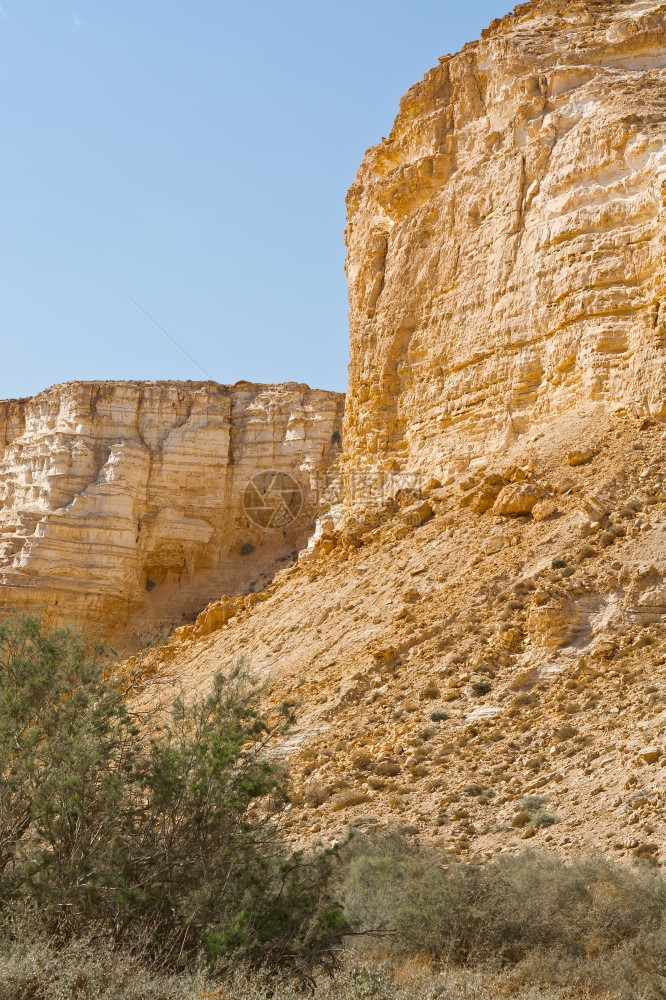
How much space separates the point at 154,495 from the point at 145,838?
27.8 metres

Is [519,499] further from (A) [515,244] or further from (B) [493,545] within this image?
(A) [515,244]

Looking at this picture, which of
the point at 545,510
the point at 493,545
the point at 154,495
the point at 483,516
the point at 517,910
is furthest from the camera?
the point at 154,495

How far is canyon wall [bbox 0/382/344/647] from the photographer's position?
3403cm

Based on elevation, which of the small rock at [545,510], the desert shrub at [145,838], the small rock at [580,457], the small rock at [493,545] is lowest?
the desert shrub at [145,838]

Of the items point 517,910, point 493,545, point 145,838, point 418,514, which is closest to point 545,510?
point 493,545

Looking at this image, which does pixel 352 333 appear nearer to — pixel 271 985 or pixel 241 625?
pixel 241 625

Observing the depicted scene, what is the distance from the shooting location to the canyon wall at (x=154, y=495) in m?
34.0

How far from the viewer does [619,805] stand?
12.4 metres

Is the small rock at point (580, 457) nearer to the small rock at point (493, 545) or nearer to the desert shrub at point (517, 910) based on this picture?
the small rock at point (493, 545)

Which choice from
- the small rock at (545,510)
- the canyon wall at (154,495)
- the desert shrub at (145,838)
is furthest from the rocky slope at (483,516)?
the desert shrub at (145,838)

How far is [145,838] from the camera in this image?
30.0 ft

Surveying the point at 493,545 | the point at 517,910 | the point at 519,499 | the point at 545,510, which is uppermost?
the point at 519,499

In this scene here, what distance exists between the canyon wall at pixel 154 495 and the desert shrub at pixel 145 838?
23.1m

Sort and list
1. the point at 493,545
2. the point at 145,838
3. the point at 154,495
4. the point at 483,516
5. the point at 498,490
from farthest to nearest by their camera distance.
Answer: the point at 154,495
the point at 498,490
the point at 483,516
the point at 493,545
the point at 145,838
